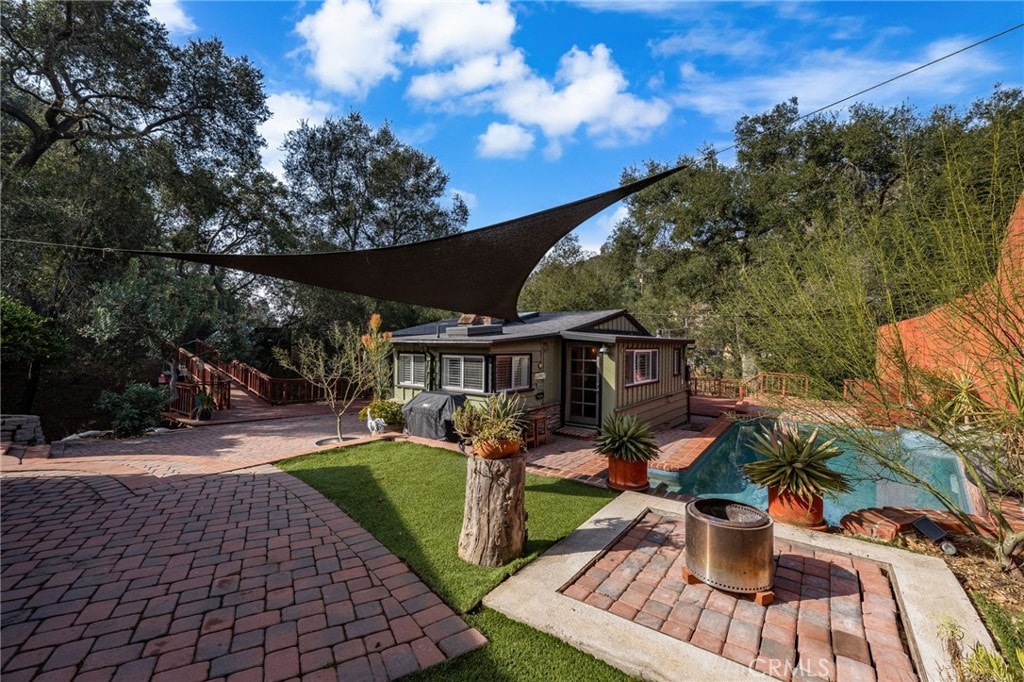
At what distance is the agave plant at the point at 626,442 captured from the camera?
17.4ft

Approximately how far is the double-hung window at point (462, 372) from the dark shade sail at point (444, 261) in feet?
14.2

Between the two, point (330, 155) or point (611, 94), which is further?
point (330, 155)

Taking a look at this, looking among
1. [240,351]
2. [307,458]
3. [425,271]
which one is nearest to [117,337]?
[240,351]

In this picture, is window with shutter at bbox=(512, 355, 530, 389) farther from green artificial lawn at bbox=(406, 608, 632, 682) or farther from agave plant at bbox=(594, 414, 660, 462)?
green artificial lawn at bbox=(406, 608, 632, 682)

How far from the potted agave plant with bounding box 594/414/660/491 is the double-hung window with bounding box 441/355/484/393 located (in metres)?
3.65

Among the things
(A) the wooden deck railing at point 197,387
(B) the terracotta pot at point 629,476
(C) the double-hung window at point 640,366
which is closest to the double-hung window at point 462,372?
(C) the double-hung window at point 640,366

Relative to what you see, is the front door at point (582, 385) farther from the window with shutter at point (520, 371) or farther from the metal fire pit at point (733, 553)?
the metal fire pit at point (733, 553)

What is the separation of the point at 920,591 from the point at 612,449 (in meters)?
2.94

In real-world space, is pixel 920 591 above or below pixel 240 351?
below

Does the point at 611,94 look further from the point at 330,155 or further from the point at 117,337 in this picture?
the point at 330,155

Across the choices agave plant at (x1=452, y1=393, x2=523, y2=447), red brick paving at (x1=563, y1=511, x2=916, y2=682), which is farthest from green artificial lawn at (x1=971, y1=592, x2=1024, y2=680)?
agave plant at (x1=452, y1=393, x2=523, y2=447)

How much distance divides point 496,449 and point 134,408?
30.8ft

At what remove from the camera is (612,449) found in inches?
213

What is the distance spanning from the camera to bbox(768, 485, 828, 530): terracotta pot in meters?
4.18
